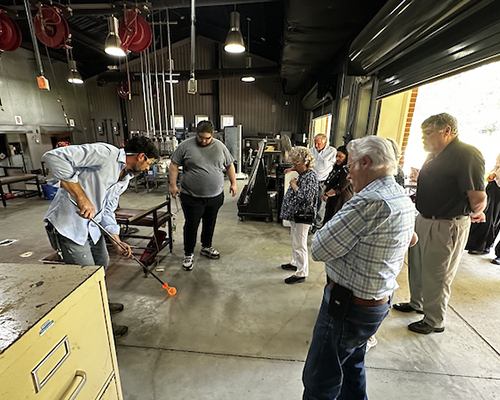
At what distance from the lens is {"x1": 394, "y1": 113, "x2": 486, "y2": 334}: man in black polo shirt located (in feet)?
5.64

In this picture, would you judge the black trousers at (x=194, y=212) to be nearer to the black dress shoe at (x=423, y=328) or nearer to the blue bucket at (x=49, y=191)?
the black dress shoe at (x=423, y=328)

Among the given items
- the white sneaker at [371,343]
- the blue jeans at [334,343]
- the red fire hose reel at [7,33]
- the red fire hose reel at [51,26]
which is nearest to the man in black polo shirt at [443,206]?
the white sneaker at [371,343]

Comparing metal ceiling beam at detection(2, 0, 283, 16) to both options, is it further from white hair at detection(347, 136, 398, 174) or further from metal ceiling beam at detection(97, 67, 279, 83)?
white hair at detection(347, 136, 398, 174)

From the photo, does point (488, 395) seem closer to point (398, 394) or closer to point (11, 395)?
point (398, 394)

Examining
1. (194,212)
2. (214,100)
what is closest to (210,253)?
(194,212)

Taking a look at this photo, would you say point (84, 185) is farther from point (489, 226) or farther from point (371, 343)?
point (489, 226)

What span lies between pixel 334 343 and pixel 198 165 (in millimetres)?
2180

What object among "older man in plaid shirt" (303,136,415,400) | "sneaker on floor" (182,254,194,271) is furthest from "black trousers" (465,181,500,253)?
"sneaker on floor" (182,254,194,271)

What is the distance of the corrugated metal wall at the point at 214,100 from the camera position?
1066 centimetres

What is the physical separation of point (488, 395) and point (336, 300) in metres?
1.42

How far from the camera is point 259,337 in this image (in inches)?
80.9

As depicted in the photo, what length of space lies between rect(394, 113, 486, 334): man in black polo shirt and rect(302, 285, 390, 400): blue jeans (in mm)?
1079

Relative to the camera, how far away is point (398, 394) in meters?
1.61

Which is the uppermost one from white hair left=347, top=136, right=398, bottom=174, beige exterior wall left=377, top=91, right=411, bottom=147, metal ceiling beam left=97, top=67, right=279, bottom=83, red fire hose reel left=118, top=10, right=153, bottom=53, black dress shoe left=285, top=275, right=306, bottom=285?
metal ceiling beam left=97, top=67, right=279, bottom=83
